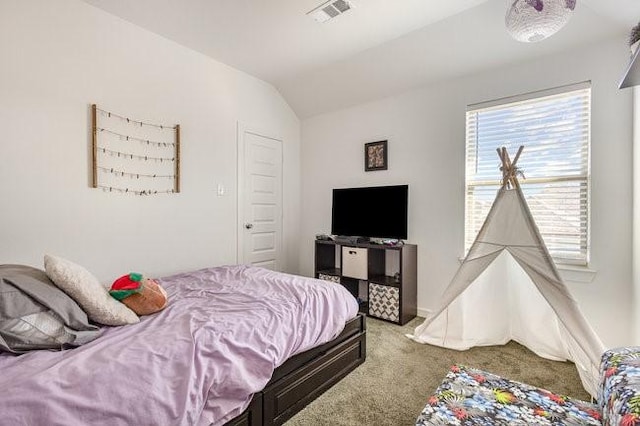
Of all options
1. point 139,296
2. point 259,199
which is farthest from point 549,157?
point 139,296

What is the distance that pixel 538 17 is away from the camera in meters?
1.66

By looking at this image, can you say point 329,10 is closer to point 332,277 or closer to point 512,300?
point 332,277

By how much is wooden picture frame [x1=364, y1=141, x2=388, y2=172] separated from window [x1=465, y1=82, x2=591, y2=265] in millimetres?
982

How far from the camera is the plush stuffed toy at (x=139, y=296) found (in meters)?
1.71

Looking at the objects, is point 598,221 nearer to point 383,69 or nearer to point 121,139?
point 383,69

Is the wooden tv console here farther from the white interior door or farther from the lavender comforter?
the lavender comforter

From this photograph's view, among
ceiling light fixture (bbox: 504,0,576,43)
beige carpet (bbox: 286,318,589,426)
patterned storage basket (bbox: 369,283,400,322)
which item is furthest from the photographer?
patterned storage basket (bbox: 369,283,400,322)

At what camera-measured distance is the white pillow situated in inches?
58.9

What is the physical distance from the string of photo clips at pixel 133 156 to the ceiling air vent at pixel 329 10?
1651 millimetres

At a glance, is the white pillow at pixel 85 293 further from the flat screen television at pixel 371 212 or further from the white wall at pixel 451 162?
the white wall at pixel 451 162

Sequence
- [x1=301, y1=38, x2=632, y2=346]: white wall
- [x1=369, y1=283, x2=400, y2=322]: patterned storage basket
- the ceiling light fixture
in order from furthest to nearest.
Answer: [x1=369, y1=283, x2=400, y2=322]: patterned storage basket < [x1=301, y1=38, x2=632, y2=346]: white wall < the ceiling light fixture

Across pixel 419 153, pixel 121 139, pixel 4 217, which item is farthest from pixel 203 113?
pixel 419 153

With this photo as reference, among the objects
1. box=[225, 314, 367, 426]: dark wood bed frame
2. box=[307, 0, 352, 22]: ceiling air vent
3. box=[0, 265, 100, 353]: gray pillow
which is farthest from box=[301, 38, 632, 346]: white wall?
box=[0, 265, 100, 353]: gray pillow

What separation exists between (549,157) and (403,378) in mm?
2216
